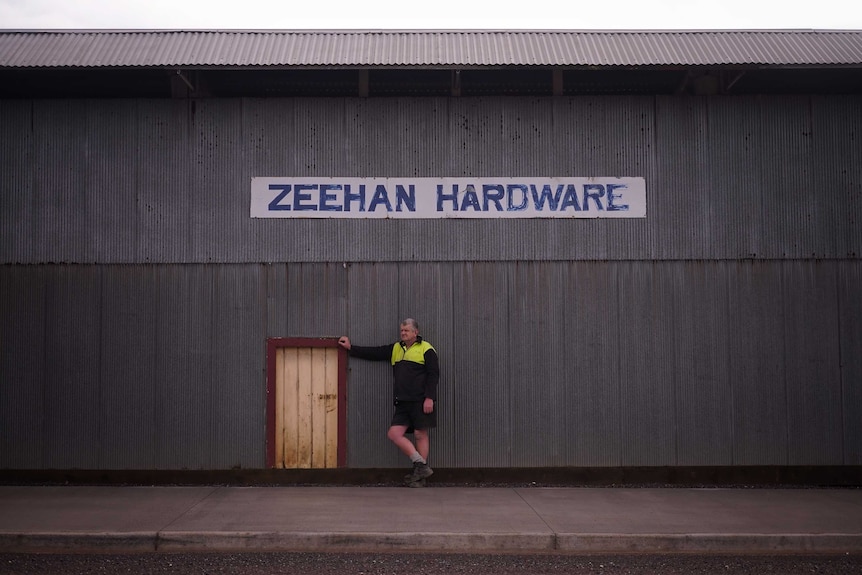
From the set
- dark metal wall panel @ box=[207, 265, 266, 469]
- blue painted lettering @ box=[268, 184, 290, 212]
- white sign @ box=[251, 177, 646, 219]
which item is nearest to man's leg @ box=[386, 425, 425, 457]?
dark metal wall panel @ box=[207, 265, 266, 469]

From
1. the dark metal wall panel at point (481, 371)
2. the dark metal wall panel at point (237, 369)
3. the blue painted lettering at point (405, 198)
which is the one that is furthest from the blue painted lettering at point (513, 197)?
the dark metal wall panel at point (237, 369)

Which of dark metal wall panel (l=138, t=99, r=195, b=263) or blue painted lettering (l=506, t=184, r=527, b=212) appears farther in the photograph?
blue painted lettering (l=506, t=184, r=527, b=212)

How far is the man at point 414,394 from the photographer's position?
8555mm

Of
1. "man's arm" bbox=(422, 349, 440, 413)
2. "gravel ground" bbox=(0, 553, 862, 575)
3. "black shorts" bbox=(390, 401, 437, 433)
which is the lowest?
"gravel ground" bbox=(0, 553, 862, 575)

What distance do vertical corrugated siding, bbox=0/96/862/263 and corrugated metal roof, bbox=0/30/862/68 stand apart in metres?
0.61

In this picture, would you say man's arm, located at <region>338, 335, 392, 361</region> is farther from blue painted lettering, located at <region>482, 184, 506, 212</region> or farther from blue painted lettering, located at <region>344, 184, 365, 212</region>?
blue painted lettering, located at <region>482, 184, 506, 212</region>

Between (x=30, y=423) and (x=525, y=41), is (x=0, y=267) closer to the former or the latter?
(x=30, y=423)

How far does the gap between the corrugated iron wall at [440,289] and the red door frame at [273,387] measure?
10 cm

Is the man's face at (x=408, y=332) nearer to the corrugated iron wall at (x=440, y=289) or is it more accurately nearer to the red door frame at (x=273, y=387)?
the corrugated iron wall at (x=440, y=289)

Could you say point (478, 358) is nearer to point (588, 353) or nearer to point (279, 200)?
point (588, 353)

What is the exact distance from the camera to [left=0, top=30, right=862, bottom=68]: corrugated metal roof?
8.63 metres

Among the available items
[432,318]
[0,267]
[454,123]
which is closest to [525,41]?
[454,123]

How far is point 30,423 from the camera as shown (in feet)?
29.1

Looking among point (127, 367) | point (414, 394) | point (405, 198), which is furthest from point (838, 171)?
point (127, 367)
